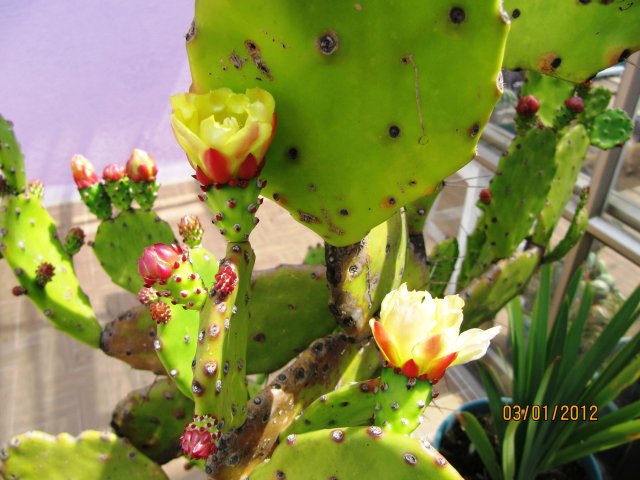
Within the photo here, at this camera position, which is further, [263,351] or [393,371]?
[263,351]

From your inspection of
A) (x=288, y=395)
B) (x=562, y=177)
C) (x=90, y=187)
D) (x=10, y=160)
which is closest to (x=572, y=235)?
(x=562, y=177)

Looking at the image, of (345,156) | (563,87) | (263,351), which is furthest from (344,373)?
(563,87)

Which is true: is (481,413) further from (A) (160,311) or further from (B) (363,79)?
→ (B) (363,79)

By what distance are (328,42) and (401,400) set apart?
312 mm

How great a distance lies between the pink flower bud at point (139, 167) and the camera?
3.10 ft

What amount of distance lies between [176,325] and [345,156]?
344 mm

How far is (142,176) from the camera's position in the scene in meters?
0.96

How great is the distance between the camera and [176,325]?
0.67 metres

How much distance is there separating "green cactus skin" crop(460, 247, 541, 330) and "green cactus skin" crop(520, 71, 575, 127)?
0.34 meters

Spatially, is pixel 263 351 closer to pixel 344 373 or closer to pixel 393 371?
pixel 344 373

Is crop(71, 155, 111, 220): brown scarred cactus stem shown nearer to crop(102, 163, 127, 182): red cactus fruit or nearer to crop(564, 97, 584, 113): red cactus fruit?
crop(102, 163, 127, 182): red cactus fruit

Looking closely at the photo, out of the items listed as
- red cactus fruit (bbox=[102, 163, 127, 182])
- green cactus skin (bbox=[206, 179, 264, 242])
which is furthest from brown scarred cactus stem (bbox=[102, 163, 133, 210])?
green cactus skin (bbox=[206, 179, 264, 242])

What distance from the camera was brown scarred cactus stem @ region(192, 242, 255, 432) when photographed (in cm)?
47

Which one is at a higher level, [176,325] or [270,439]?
[176,325]
